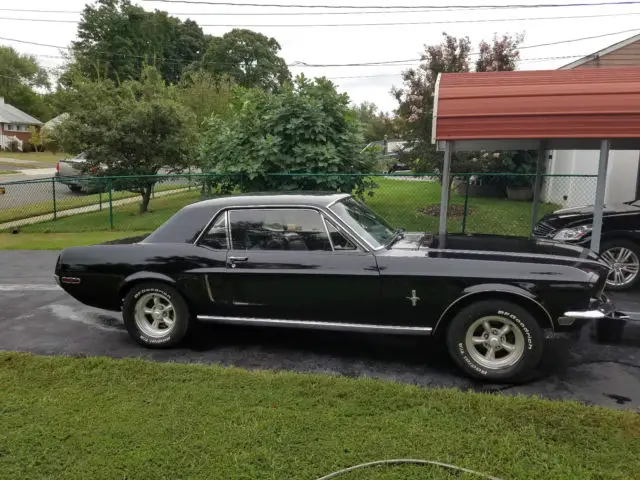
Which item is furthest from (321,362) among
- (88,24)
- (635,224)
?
(88,24)

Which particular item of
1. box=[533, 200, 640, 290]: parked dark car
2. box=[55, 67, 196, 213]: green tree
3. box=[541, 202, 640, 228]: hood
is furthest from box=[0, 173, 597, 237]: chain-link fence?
box=[533, 200, 640, 290]: parked dark car

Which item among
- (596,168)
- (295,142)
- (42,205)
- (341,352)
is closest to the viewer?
(341,352)

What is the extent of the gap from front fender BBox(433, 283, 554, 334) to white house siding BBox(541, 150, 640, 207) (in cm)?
954

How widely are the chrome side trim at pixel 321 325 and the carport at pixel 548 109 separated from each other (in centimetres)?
187

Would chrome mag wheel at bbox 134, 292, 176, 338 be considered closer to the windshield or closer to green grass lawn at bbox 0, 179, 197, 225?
the windshield

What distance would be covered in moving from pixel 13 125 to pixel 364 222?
65522 millimetres

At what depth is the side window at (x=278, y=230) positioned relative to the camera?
14.7 ft

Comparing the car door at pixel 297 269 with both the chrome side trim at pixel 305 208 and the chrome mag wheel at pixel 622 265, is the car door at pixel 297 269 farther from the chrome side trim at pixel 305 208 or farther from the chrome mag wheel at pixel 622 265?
the chrome mag wheel at pixel 622 265

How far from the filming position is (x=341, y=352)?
15.4 ft

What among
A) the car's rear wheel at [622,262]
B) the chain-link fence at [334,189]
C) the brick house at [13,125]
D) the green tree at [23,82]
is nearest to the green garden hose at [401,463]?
the car's rear wheel at [622,262]

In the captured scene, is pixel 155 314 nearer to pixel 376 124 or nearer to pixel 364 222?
pixel 364 222

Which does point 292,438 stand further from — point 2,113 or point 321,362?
point 2,113

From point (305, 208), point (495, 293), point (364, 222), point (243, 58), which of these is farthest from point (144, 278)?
point (243, 58)

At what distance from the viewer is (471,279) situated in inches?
156
